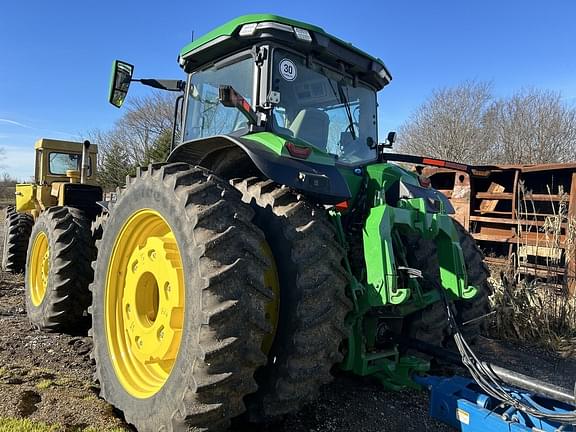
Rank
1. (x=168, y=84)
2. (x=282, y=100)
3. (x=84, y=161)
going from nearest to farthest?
(x=282, y=100), (x=168, y=84), (x=84, y=161)

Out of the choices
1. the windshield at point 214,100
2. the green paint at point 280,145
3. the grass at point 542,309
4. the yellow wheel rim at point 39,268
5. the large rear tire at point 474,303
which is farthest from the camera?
the yellow wheel rim at point 39,268

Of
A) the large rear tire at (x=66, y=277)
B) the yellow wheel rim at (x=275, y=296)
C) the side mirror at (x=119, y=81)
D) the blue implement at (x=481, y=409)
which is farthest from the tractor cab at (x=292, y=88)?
the large rear tire at (x=66, y=277)

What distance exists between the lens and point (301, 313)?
2.47 metres

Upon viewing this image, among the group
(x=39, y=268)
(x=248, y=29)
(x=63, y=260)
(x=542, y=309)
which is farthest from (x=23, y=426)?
(x=542, y=309)

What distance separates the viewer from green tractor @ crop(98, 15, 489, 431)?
7.57 feet

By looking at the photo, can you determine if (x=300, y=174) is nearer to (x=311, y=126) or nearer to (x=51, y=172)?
(x=311, y=126)

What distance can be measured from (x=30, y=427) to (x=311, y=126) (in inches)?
102

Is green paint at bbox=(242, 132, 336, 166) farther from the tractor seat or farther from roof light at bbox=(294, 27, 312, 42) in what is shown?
roof light at bbox=(294, 27, 312, 42)

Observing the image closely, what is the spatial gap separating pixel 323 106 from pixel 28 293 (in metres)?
4.06

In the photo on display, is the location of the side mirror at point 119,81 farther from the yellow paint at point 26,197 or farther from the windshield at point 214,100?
the yellow paint at point 26,197

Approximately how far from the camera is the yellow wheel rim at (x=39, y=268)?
17.9 feet

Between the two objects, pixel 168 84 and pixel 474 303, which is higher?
pixel 168 84

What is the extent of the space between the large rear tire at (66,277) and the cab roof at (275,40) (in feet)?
7.15

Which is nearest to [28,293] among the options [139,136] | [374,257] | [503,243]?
[374,257]
